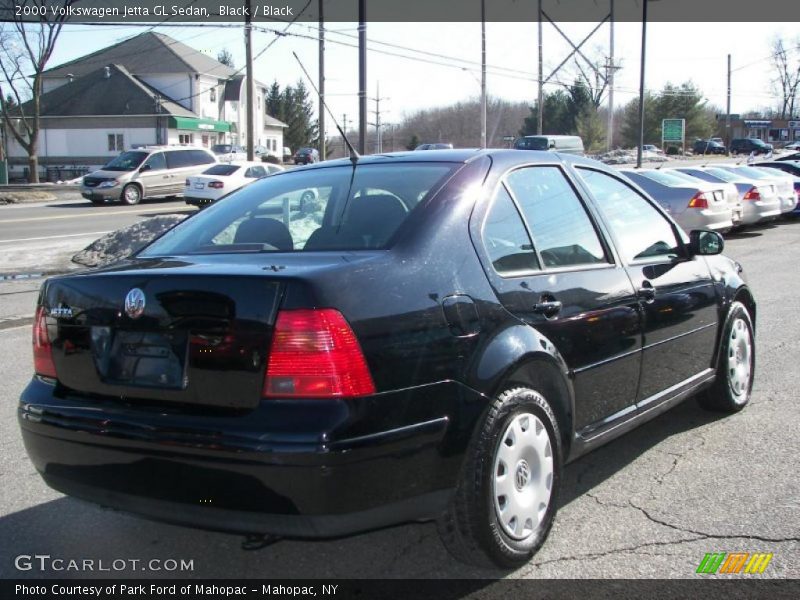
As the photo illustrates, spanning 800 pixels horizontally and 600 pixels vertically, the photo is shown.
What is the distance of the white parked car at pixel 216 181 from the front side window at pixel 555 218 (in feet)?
72.1

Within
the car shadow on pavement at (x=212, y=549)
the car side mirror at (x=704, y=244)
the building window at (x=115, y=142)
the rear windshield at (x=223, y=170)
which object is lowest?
the car shadow on pavement at (x=212, y=549)

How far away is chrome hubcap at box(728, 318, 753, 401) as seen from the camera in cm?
513

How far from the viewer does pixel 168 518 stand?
284 centimetres

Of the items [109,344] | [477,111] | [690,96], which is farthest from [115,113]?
[109,344]

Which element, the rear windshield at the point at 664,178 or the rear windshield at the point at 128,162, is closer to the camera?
the rear windshield at the point at 664,178

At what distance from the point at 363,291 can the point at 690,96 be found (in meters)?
89.3

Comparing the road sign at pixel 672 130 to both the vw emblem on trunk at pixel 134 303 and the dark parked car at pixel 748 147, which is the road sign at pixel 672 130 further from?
the vw emblem on trunk at pixel 134 303

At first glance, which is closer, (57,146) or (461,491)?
(461,491)

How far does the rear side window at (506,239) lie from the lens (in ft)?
11.2

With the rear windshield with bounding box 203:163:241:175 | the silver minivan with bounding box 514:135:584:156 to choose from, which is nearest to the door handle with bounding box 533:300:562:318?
the rear windshield with bounding box 203:163:241:175

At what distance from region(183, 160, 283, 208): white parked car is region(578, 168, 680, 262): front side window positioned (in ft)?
70.5

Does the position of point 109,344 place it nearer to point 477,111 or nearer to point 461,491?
point 461,491

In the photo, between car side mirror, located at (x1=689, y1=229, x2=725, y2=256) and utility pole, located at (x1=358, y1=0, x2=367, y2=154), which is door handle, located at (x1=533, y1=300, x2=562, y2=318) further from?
utility pole, located at (x1=358, y1=0, x2=367, y2=154)

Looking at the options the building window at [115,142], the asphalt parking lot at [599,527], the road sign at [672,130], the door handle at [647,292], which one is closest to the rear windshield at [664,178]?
the asphalt parking lot at [599,527]
